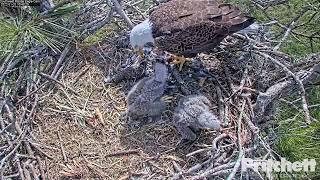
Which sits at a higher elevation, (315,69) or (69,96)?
(315,69)

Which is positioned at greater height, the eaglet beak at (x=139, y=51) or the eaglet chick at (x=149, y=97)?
the eaglet beak at (x=139, y=51)

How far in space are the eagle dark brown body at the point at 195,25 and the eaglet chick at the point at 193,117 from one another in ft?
1.12

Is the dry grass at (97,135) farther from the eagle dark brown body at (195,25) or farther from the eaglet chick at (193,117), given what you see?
the eagle dark brown body at (195,25)

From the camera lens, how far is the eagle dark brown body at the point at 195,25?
2.97m

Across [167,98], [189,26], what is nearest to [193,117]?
[167,98]


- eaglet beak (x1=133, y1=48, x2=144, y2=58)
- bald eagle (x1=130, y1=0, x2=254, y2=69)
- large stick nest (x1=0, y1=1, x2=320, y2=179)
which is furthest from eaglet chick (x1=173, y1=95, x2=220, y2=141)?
eaglet beak (x1=133, y1=48, x2=144, y2=58)

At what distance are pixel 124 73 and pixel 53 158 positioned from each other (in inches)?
29.0

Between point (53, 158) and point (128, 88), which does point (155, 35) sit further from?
point (53, 158)

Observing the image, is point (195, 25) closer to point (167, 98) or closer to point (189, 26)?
point (189, 26)

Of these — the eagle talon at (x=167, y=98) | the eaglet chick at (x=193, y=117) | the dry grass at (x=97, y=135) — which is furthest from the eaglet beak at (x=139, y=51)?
the eaglet chick at (x=193, y=117)

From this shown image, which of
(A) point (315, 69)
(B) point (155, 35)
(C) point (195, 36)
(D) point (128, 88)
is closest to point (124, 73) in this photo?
(D) point (128, 88)

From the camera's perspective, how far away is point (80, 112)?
10.4ft

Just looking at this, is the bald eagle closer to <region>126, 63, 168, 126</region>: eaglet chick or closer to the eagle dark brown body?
the eagle dark brown body

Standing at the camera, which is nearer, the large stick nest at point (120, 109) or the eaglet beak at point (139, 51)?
the large stick nest at point (120, 109)
